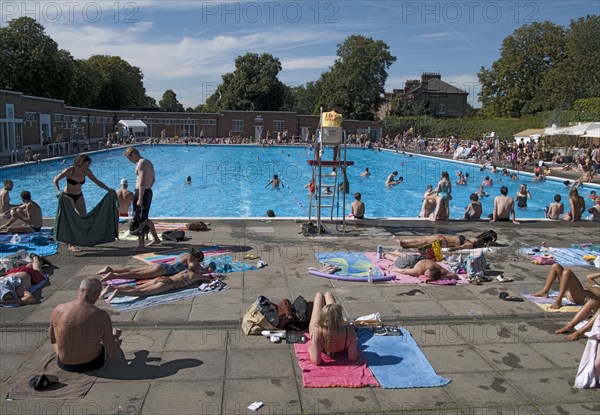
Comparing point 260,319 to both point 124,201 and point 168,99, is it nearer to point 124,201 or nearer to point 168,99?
point 124,201

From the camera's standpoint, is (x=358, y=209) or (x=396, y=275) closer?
(x=396, y=275)

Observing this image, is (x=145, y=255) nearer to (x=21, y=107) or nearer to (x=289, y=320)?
(x=289, y=320)

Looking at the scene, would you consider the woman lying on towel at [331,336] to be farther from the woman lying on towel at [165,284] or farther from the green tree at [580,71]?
the green tree at [580,71]

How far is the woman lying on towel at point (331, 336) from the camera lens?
494 cm

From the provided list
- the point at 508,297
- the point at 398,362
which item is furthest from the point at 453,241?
the point at 398,362

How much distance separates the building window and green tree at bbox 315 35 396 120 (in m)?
12.7

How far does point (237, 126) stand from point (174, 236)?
50.3 meters

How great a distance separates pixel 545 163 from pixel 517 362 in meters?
31.0

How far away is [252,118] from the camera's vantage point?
58.8m

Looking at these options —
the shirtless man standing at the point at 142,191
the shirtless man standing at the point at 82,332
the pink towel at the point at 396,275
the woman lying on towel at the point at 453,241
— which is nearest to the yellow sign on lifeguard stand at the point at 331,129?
the woman lying on towel at the point at 453,241

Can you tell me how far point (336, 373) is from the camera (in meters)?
4.83

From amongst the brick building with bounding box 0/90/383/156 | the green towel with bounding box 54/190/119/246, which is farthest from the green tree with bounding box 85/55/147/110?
the green towel with bounding box 54/190/119/246

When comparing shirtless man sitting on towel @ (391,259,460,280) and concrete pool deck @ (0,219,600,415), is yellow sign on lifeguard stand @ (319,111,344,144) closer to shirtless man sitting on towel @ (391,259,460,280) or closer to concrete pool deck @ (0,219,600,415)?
concrete pool deck @ (0,219,600,415)

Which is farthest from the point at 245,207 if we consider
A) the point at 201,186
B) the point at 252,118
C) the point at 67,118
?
the point at 252,118
